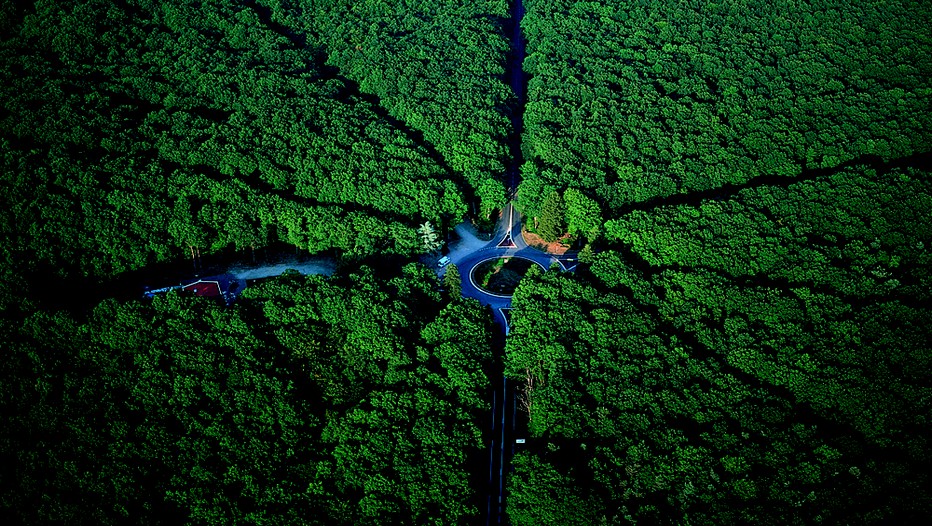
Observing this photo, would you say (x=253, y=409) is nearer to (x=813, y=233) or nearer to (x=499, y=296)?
(x=499, y=296)

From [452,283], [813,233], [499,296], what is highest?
[813,233]

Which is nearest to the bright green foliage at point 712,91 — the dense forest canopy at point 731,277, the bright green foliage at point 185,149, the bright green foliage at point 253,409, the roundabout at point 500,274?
the dense forest canopy at point 731,277

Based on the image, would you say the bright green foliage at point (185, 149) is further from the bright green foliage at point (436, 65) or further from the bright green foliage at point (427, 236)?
the bright green foliage at point (436, 65)

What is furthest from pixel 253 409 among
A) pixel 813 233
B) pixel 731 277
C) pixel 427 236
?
pixel 813 233

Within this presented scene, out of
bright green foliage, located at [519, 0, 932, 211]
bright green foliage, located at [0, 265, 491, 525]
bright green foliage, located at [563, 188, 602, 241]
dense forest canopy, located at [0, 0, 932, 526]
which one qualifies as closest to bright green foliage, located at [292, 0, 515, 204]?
dense forest canopy, located at [0, 0, 932, 526]

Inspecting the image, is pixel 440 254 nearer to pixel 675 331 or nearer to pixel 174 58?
pixel 675 331

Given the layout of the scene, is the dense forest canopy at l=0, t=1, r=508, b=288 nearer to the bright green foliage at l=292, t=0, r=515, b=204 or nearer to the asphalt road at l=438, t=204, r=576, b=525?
the bright green foliage at l=292, t=0, r=515, b=204

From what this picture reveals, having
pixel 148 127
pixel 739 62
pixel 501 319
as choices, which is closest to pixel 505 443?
pixel 501 319
